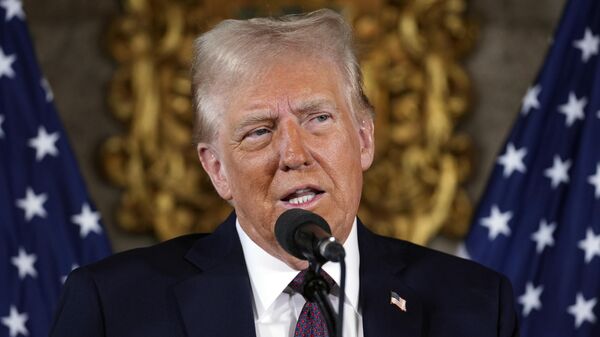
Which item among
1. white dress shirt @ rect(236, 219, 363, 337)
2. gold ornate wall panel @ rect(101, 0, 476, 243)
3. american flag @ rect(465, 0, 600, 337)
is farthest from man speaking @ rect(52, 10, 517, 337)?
Answer: gold ornate wall panel @ rect(101, 0, 476, 243)

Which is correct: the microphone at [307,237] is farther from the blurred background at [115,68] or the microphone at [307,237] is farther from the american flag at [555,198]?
the blurred background at [115,68]

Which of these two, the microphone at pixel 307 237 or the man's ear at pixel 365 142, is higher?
the man's ear at pixel 365 142

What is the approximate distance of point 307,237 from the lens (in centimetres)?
198

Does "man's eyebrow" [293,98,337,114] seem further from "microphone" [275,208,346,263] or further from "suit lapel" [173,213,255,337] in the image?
→ "microphone" [275,208,346,263]

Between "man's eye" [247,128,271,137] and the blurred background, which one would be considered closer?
Answer: "man's eye" [247,128,271,137]

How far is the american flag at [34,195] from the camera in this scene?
157 inches

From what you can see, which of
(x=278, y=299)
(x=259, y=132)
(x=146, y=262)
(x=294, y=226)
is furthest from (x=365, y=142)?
(x=294, y=226)

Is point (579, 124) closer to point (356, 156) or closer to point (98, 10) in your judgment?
point (356, 156)

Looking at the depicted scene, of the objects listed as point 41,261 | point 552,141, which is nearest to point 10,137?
point 41,261

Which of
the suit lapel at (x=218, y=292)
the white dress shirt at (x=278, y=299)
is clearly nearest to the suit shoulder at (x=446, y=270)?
the white dress shirt at (x=278, y=299)

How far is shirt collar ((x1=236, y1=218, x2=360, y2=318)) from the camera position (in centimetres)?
268

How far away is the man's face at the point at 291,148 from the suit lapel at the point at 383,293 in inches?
6.9

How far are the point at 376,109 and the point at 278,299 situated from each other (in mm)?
1978

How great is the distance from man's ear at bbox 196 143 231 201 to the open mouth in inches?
10.0
